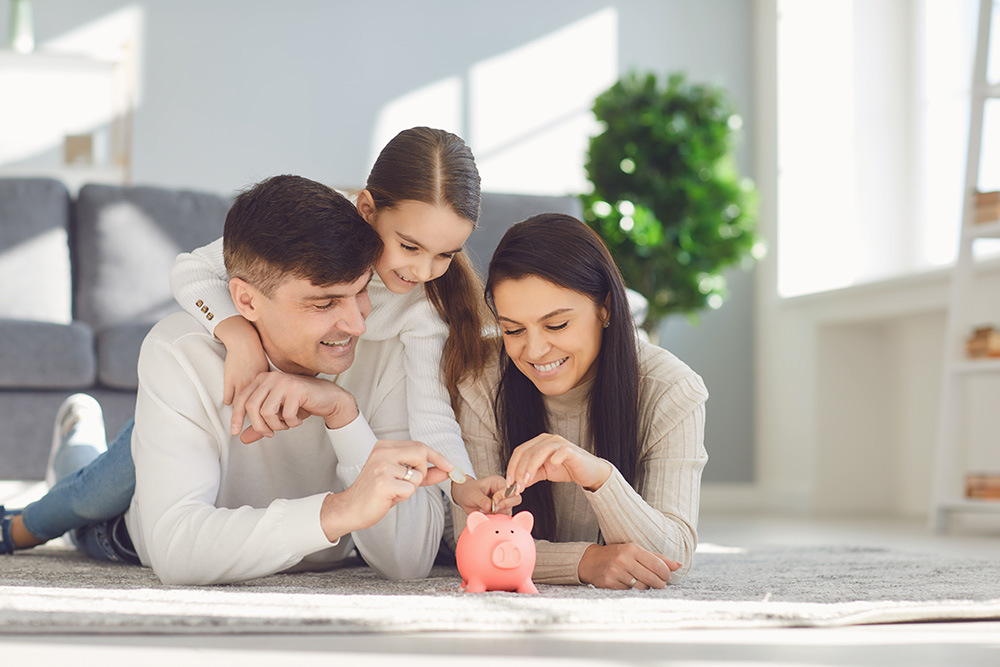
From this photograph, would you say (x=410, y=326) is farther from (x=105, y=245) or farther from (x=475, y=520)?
(x=105, y=245)

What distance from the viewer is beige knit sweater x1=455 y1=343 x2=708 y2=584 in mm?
1533

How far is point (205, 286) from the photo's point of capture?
65.9 inches

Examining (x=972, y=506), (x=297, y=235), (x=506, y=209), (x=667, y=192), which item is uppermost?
(x=667, y=192)

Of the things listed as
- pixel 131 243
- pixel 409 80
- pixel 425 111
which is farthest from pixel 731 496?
pixel 131 243

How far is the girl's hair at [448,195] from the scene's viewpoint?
5.56ft

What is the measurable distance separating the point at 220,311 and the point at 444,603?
62cm

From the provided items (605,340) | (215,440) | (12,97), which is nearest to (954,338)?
(605,340)

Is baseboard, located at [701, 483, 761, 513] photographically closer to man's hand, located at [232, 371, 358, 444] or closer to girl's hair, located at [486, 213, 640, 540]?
girl's hair, located at [486, 213, 640, 540]

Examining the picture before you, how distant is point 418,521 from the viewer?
1.66 meters

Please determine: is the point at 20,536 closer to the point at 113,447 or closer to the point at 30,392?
the point at 113,447

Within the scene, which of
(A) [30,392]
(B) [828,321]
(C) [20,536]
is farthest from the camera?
(B) [828,321]

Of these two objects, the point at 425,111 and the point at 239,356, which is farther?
the point at 425,111

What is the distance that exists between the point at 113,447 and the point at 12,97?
3.20 metres

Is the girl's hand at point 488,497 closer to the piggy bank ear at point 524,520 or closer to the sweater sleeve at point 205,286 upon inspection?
the piggy bank ear at point 524,520
